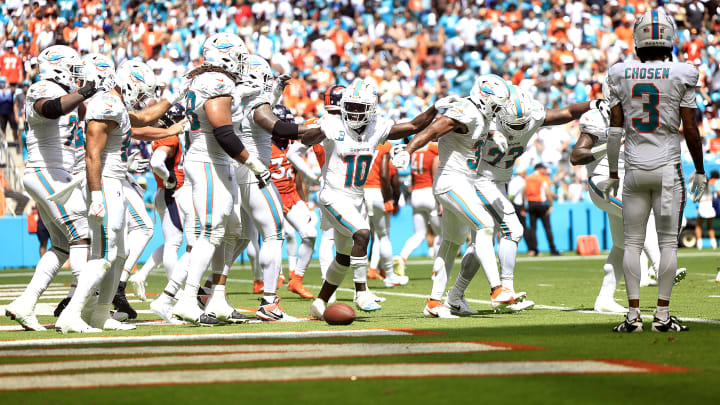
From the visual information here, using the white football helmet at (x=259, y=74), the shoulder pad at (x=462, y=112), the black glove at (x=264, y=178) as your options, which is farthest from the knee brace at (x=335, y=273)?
the white football helmet at (x=259, y=74)

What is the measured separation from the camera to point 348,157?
8.42 m

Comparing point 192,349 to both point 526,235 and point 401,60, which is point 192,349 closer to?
point 526,235

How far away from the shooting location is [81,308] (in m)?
7.61

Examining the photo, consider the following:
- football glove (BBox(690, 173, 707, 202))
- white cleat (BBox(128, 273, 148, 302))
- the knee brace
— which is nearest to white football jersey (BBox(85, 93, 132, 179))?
the knee brace

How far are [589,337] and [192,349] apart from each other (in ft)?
8.55

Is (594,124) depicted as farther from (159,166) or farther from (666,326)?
(159,166)

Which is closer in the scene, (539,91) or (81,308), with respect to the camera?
(81,308)

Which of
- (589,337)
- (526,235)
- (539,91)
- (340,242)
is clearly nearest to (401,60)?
(539,91)

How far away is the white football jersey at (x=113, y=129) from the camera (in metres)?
7.63

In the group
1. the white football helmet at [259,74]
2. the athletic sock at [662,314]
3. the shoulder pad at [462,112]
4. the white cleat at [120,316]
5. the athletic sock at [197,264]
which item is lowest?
the white cleat at [120,316]

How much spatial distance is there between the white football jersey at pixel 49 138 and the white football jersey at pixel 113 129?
12.7 inches

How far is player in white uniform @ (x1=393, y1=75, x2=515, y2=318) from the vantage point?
8.47m

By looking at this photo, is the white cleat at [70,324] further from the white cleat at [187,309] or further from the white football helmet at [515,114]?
the white football helmet at [515,114]

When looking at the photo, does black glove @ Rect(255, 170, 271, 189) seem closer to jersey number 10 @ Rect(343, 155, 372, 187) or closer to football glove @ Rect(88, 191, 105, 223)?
jersey number 10 @ Rect(343, 155, 372, 187)
